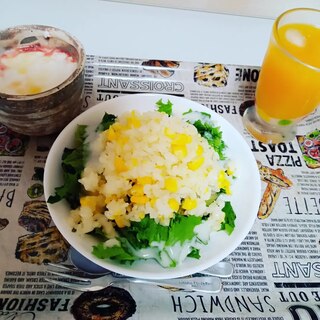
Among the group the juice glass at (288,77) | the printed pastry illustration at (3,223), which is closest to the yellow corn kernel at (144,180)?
the printed pastry illustration at (3,223)

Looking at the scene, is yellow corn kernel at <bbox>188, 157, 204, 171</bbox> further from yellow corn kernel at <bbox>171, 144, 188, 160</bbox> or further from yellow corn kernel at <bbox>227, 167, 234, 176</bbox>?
yellow corn kernel at <bbox>227, 167, 234, 176</bbox>

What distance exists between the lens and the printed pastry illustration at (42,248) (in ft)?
2.44

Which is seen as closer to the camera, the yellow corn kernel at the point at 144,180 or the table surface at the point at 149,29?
the yellow corn kernel at the point at 144,180

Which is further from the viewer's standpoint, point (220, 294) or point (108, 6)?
point (108, 6)

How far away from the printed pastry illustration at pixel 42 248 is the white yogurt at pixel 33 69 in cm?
32

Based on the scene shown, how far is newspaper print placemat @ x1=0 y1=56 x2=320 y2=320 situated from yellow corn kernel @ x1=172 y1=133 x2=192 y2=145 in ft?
0.89

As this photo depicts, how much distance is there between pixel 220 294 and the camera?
0.73 meters

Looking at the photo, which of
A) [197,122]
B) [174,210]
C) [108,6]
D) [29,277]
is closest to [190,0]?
[108,6]

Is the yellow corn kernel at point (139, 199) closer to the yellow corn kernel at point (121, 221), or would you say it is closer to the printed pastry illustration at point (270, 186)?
the yellow corn kernel at point (121, 221)

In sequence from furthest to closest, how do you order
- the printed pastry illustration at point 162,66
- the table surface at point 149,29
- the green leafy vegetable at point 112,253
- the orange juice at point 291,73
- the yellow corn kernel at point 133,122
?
the table surface at point 149,29, the printed pastry illustration at point 162,66, the orange juice at point 291,73, the yellow corn kernel at point 133,122, the green leafy vegetable at point 112,253

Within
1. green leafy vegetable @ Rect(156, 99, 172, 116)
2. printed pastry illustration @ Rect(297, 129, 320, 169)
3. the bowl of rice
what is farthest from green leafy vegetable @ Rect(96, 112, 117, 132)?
printed pastry illustration @ Rect(297, 129, 320, 169)

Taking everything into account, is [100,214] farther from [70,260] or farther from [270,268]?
[270,268]

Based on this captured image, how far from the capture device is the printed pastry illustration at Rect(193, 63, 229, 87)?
109cm

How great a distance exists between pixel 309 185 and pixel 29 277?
0.69 metres
